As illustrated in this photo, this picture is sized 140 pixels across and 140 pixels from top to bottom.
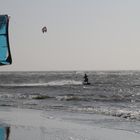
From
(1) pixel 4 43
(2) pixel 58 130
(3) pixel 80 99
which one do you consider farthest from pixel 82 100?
(1) pixel 4 43

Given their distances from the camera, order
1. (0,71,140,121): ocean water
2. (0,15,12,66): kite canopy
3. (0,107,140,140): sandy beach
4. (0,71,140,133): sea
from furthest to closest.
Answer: (0,71,140,121): ocean water
(0,71,140,133): sea
(0,15,12,66): kite canopy
(0,107,140,140): sandy beach

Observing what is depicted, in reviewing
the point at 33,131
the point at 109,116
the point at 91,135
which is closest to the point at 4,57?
the point at 33,131

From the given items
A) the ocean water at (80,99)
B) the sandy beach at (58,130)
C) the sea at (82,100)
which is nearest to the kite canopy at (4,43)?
the sandy beach at (58,130)

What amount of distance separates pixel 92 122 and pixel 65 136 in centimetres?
438

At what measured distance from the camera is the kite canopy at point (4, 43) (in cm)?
1412

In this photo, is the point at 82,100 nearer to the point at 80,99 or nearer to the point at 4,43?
the point at 80,99

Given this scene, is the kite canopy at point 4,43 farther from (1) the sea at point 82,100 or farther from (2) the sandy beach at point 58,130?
(1) the sea at point 82,100

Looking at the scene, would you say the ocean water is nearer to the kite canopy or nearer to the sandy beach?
the sandy beach

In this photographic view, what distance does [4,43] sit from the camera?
14.3 metres

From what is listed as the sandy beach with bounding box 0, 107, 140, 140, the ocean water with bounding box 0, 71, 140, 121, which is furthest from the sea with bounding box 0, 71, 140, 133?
the sandy beach with bounding box 0, 107, 140, 140

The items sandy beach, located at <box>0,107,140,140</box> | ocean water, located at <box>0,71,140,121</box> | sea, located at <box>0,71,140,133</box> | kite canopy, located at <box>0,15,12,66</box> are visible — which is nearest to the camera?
sandy beach, located at <box>0,107,140,140</box>

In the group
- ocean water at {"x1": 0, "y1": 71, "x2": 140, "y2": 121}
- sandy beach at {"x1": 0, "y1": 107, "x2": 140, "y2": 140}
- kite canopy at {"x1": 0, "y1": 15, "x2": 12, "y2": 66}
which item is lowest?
ocean water at {"x1": 0, "y1": 71, "x2": 140, "y2": 121}

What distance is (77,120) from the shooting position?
61.0ft

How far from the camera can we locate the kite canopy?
14117 millimetres
